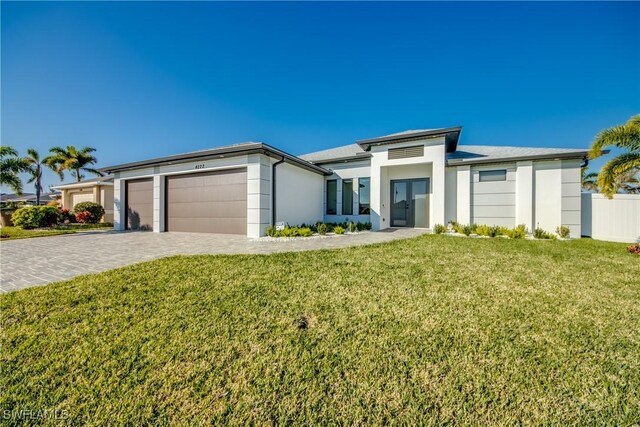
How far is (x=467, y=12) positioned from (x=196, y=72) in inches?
437

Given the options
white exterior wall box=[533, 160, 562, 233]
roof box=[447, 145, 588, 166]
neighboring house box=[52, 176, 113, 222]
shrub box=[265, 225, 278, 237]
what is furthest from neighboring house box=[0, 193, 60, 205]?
white exterior wall box=[533, 160, 562, 233]

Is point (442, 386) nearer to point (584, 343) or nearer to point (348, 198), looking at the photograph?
point (584, 343)

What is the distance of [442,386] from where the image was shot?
2.05 m

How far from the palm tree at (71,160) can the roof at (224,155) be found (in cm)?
1741

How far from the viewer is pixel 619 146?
26.7ft

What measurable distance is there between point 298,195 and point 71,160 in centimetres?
2821

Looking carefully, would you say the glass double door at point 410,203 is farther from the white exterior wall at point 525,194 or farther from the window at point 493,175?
the white exterior wall at point 525,194

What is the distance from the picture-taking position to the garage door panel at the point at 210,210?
32.9 feet

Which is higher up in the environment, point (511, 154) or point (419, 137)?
point (419, 137)

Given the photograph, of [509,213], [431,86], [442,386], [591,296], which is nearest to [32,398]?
[442,386]

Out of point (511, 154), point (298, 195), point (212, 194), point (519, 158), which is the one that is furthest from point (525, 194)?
point (212, 194)

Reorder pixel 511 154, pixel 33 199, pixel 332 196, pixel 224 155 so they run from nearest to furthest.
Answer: pixel 224 155
pixel 511 154
pixel 332 196
pixel 33 199

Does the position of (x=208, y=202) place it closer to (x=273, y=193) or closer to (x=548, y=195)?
(x=273, y=193)

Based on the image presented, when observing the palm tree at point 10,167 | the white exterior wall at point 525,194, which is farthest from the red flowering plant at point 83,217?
the white exterior wall at point 525,194
